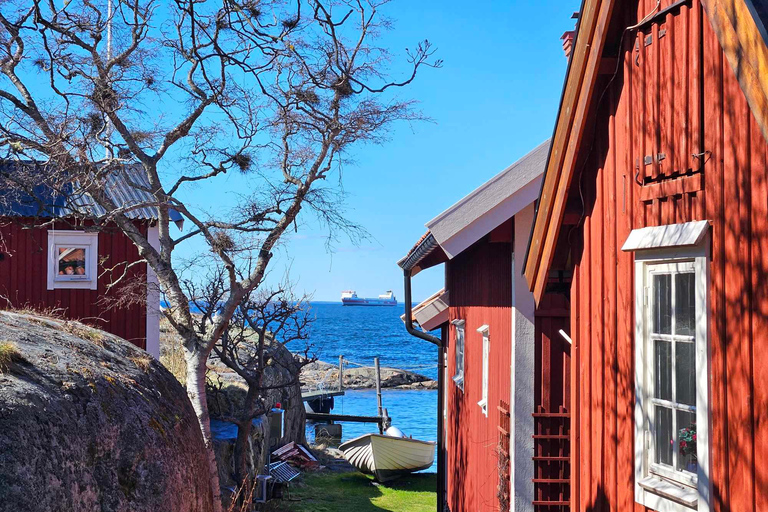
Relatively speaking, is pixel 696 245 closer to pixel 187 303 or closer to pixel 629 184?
pixel 629 184

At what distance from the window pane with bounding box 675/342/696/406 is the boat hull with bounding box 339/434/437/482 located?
1489cm

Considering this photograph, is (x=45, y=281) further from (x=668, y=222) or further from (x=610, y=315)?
(x=668, y=222)

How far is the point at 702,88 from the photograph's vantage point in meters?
4.19

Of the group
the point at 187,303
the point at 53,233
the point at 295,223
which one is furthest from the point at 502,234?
the point at 53,233

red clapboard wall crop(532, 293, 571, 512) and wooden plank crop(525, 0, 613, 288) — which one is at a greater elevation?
wooden plank crop(525, 0, 613, 288)

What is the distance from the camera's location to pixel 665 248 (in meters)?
4.44

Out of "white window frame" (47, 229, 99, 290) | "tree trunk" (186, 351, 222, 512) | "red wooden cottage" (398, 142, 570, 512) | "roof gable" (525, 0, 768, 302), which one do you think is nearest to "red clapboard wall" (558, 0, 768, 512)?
"roof gable" (525, 0, 768, 302)

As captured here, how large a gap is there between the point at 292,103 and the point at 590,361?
26.8 ft

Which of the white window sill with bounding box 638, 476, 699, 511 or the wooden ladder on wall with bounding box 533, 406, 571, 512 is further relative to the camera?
the wooden ladder on wall with bounding box 533, 406, 571, 512

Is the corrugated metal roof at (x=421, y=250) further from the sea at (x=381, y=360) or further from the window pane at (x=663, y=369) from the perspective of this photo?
the window pane at (x=663, y=369)

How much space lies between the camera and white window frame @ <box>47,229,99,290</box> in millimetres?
15633

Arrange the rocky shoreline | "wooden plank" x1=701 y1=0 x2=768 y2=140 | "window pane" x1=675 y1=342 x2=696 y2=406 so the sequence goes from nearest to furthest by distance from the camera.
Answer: "wooden plank" x1=701 y1=0 x2=768 y2=140
"window pane" x1=675 y1=342 x2=696 y2=406
the rocky shoreline

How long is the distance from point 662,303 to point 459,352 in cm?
788

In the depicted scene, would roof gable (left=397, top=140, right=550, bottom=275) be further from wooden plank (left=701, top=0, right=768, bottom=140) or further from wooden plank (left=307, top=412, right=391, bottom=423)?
wooden plank (left=307, top=412, right=391, bottom=423)
